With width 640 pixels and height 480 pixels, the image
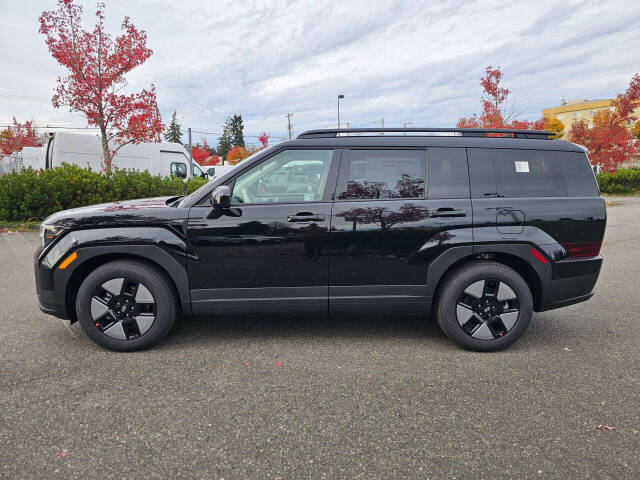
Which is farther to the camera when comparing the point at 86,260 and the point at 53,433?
the point at 86,260

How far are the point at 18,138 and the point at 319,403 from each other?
49244mm

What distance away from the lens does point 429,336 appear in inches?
158

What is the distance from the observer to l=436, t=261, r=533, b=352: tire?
11.7ft

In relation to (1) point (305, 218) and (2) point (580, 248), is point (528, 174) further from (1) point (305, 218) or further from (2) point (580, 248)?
(1) point (305, 218)

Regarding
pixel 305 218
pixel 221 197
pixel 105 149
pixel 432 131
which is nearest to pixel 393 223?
pixel 305 218

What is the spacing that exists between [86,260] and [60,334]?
1.01 m

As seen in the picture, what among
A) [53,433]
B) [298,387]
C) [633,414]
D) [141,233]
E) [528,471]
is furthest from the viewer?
[141,233]

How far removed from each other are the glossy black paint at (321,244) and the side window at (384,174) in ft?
0.21

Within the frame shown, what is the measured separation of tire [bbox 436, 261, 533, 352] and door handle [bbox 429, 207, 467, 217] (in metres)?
0.44

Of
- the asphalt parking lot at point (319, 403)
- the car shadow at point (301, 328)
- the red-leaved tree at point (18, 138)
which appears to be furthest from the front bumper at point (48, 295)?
the red-leaved tree at point (18, 138)

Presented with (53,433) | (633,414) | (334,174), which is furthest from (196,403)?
(633,414)

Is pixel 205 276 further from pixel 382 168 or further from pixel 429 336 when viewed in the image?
pixel 429 336

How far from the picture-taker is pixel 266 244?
3516mm

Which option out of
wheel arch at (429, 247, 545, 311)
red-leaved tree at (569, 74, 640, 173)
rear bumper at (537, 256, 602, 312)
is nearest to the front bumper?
wheel arch at (429, 247, 545, 311)
